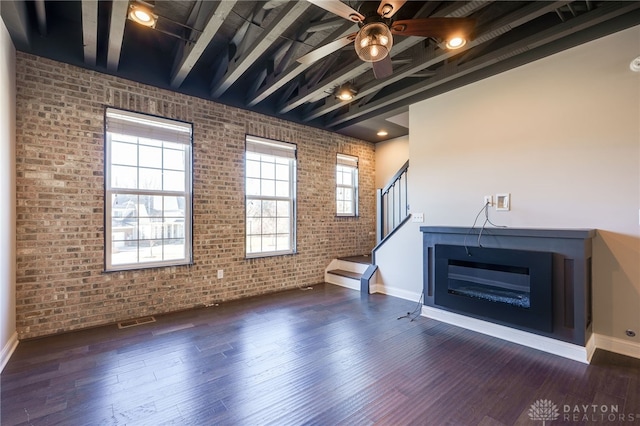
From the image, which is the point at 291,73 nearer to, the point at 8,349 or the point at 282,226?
the point at 282,226

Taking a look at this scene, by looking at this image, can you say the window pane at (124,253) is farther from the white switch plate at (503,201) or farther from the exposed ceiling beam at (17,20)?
the white switch plate at (503,201)

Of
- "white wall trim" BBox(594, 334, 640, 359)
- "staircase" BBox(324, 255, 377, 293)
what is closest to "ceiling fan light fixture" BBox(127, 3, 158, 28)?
"staircase" BBox(324, 255, 377, 293)

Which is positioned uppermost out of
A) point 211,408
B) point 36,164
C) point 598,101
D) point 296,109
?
point 296,109

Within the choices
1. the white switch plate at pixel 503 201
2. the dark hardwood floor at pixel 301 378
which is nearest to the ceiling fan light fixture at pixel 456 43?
the white switch plate at pixel 503 201

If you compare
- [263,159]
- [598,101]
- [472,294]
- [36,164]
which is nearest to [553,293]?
[472,294]

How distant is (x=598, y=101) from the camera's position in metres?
2.80

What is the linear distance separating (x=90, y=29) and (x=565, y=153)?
16.2 ft

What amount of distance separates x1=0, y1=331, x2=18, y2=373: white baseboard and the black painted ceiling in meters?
2.97

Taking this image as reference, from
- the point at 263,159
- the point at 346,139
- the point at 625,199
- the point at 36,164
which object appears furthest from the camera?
the point at 346,139

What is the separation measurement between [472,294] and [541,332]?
2.27 feet

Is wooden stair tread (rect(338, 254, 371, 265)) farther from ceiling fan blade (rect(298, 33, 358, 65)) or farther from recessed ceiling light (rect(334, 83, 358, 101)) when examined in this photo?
ceiling fan blade (rect(298, 33, 358, 65))

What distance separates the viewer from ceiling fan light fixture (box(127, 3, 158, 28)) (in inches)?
98.7

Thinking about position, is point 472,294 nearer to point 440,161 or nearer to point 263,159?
point 440,161

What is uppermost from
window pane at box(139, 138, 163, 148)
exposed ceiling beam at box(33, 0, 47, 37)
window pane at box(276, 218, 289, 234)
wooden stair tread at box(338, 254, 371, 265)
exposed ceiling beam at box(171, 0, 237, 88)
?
exposed ceiling beam at box(33, 0, 47, 37)
